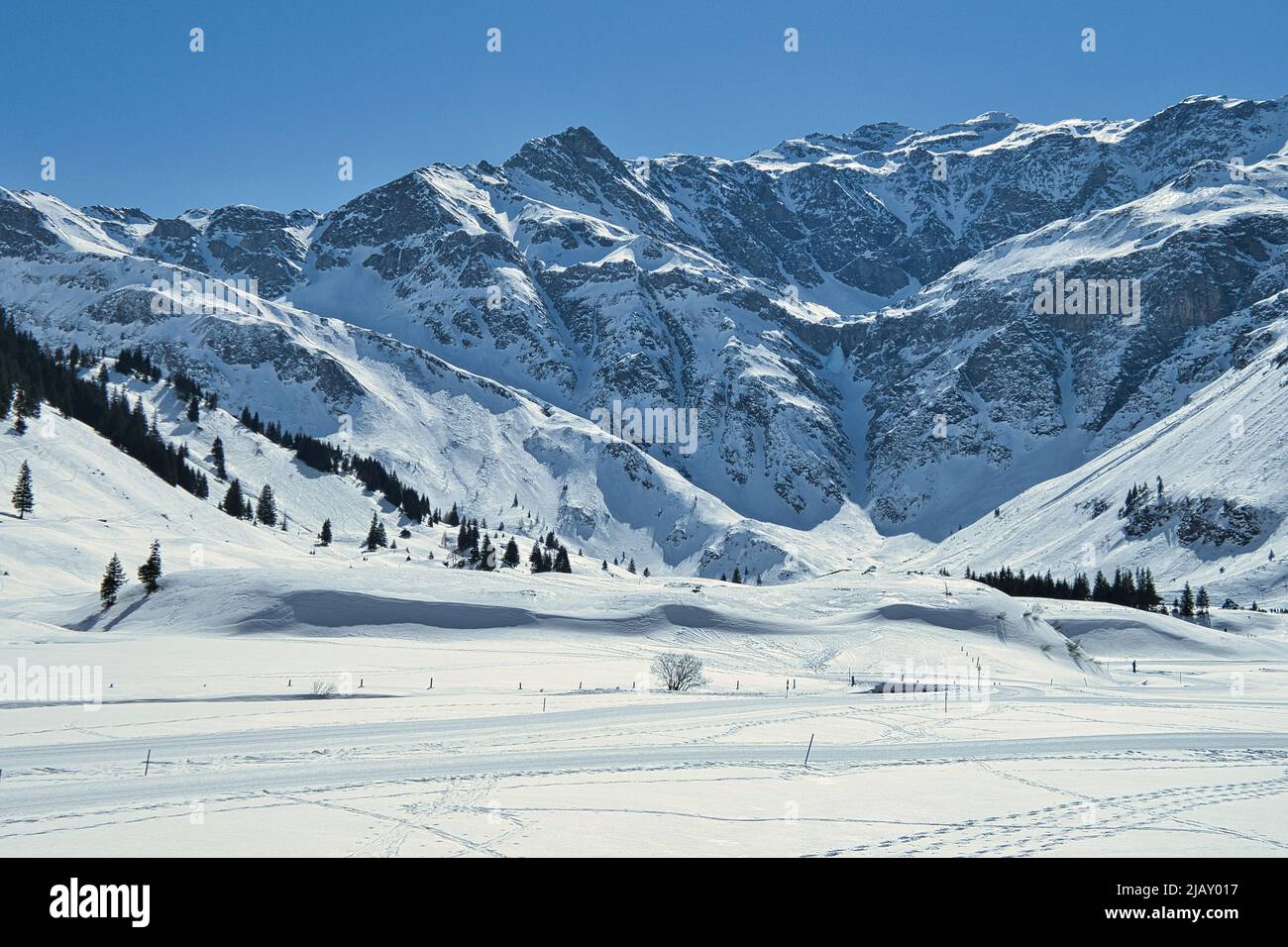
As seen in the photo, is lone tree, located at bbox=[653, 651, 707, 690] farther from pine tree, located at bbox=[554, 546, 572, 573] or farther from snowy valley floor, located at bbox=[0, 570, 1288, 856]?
pine tree, located at bbox=[554, 546, 572, 573]

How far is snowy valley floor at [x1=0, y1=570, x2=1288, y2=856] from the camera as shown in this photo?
56.9 ft

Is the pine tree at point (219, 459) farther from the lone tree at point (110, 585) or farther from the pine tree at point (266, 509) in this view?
the lone tree at point (110, 585)

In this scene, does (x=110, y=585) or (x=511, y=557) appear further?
(x=511, y=557)

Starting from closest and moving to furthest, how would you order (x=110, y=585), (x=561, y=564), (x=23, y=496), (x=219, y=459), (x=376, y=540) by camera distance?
(x=110, y=585), (x=23, y=496), (x=376, y=540), (x=561, y=564), (x=219, y=459)

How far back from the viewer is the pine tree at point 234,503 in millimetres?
124463

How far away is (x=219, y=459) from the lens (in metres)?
150

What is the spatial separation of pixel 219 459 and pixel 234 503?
28.4 meters

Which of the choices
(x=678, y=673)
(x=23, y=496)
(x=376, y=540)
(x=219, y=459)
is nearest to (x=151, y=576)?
(x=23, y=496)

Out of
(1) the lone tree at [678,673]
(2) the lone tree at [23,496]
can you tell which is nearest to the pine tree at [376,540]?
(2) the lone tree at [23,496]

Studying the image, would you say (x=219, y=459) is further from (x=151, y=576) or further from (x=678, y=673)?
(x=678, y=673)

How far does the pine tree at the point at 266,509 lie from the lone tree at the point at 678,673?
9403cm

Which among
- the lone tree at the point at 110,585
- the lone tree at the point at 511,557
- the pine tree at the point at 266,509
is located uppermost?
the pine tree at the point at 266,509
